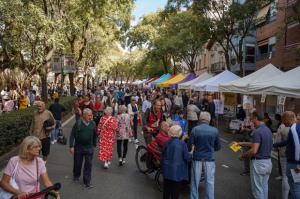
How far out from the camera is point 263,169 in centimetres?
571

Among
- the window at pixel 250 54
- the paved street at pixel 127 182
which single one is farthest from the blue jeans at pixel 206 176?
the window at pixel 250 54

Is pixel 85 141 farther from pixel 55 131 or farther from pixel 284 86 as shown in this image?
pixel 55 131

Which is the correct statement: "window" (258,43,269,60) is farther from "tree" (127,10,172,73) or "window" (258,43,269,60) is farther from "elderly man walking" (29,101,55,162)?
"elderly man walking" (29,101,55,162)

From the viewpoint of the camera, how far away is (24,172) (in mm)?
3920

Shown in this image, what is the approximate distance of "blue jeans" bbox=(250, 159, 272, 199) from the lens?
5723 millimetres

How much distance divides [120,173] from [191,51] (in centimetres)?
2698

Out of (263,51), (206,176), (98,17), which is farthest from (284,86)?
(263,51)

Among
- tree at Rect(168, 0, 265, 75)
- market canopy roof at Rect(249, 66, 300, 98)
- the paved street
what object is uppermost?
tree at Rect(168, 0, 265, 75)

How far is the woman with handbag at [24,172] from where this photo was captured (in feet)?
12.5

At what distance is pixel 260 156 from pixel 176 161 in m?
1.44

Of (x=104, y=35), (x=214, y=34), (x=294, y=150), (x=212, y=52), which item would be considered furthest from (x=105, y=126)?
(x=212, y=52)

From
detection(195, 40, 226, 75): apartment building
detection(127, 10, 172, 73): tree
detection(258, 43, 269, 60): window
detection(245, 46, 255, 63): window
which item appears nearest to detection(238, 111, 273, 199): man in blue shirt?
detection(258, 43, 269, 60): window

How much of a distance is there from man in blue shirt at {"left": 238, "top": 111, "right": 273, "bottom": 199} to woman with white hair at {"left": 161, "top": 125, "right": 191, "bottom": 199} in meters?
1.13

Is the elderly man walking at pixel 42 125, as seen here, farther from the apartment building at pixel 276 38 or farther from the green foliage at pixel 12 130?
the apartment building at pixel 276 38
